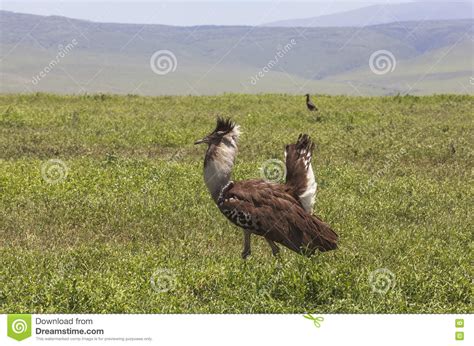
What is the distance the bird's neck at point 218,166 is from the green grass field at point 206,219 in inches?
41.6

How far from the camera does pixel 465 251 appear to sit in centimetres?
1144

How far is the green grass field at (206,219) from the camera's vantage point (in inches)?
341

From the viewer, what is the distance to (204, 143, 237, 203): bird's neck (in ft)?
33.9
